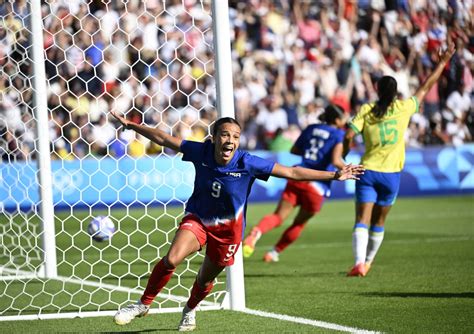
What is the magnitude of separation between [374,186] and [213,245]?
3.88 meters

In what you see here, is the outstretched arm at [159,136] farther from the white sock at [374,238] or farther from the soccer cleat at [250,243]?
the soccer cleat at [250,243]

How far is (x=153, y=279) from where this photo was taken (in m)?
6.67

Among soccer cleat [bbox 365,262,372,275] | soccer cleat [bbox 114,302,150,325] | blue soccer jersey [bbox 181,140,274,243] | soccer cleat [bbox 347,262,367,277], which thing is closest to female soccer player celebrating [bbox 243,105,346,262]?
soccer cleat [bbox 365,262,372,275]

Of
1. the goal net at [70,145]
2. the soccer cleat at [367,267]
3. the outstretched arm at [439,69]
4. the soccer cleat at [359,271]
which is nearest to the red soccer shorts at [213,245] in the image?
the goal net at [70,145]

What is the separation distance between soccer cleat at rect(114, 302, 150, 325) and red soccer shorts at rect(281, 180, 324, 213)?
5.24m

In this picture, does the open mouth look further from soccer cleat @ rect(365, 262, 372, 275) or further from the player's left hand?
soccer cleat @ rect(365, 262, 372, 275)

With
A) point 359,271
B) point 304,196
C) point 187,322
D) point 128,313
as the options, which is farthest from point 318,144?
point 128,313

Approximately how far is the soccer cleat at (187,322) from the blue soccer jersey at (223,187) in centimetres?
63

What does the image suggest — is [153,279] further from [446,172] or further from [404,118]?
[446,172]

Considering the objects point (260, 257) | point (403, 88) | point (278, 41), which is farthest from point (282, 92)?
point (260, 257)

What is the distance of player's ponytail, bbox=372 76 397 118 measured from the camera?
32.3ft

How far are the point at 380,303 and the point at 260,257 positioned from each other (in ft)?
15.5

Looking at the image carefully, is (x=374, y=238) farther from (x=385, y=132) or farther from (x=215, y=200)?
(x=215, y=200)

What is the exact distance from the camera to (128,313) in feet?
21.6
